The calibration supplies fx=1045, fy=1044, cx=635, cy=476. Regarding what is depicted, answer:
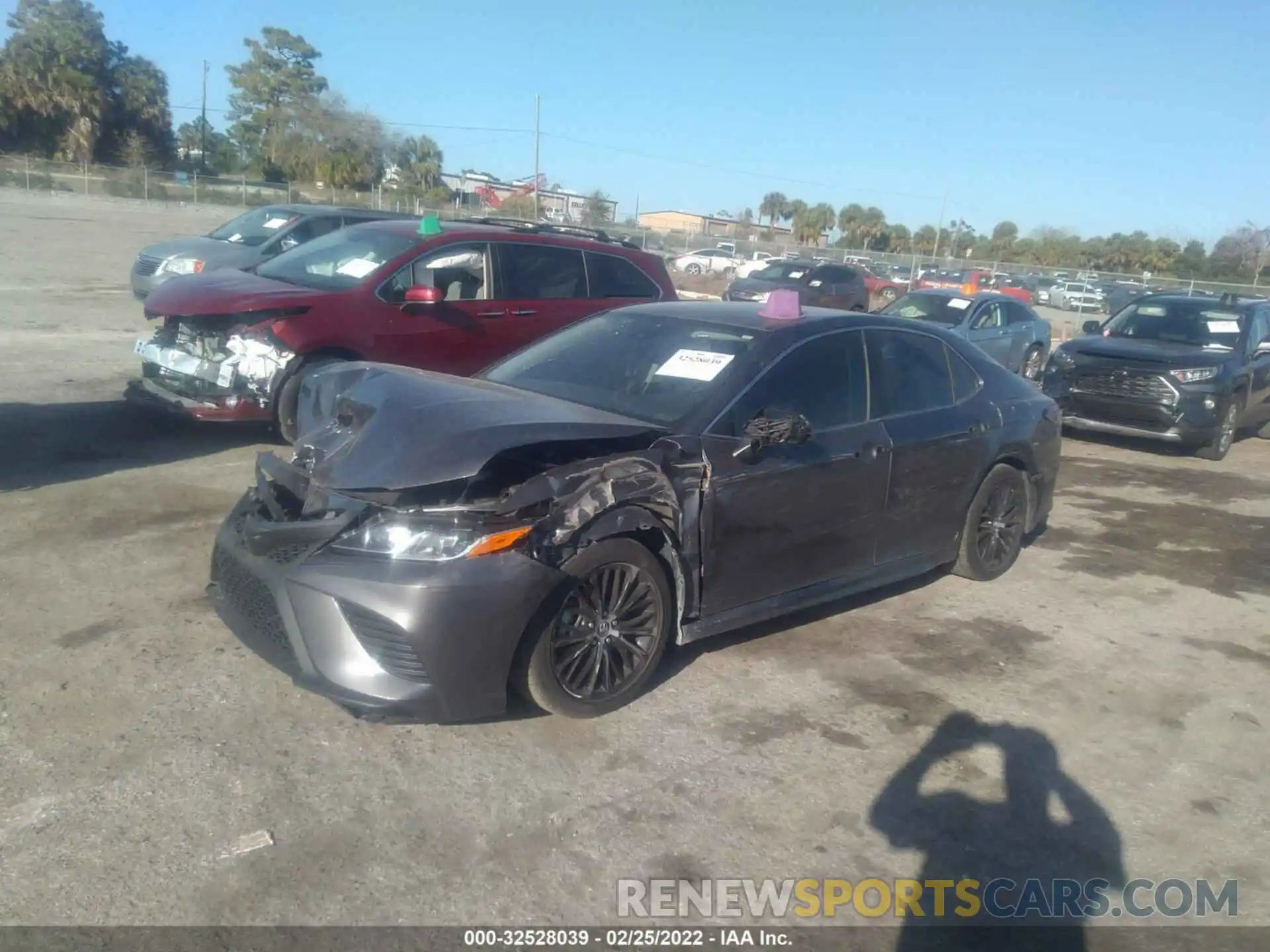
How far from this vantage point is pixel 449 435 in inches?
155

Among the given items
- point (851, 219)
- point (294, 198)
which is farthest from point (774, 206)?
point (294, 198)

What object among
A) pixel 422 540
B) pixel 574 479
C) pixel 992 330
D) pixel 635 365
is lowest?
pixel 422 540

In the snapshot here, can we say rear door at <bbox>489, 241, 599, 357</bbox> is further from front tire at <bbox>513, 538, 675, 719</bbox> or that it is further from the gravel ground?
front tire at <bbox>513, 538, 675, 719</bbox>

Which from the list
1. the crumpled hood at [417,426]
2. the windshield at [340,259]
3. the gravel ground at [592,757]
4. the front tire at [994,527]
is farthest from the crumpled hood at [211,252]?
the front tire at [994,527]

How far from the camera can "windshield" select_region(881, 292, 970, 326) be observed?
14.5 metres

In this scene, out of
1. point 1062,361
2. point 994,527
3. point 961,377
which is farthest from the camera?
point 1062,361

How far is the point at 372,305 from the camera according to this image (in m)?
8.16

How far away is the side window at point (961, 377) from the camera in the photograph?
19.7 feet

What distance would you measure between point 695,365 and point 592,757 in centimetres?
193

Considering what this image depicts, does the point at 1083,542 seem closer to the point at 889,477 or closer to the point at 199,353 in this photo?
the point at 889,477

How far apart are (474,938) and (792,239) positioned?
262ft

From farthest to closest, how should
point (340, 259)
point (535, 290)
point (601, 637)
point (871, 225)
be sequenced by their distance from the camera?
point (871, 225) < point (535, 290) < point (340, 259) < point (601, 637)

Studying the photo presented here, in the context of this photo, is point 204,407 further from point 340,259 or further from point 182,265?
point 182,265

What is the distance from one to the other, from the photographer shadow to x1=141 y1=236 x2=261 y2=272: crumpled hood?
11860 mm
